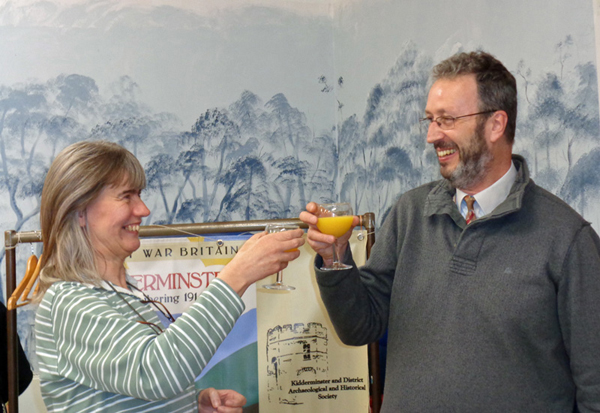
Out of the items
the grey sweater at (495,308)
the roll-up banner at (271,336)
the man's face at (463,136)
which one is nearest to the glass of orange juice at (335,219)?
the grey sweater at (495,308)

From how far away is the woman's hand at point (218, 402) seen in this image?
149cm

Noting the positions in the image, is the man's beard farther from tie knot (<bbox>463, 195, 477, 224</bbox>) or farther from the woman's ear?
the woman's ear

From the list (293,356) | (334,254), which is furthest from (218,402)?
(293,356)

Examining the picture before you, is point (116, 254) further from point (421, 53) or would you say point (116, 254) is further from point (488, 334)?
point (421, 53)

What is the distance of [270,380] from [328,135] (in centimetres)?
197

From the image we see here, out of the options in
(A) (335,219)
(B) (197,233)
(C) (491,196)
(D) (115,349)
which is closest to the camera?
(D) (115,349)

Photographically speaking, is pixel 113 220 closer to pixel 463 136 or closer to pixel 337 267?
pixel 337 267

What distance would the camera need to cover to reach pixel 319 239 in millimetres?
1609

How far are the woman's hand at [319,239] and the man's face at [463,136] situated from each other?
0.37m

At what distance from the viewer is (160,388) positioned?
113 cm

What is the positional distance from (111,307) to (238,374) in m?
1.20

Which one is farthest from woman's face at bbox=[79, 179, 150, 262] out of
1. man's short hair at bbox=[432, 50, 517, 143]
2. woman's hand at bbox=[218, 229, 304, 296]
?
man's short hair at bbox=[432, 50, 517, 143]

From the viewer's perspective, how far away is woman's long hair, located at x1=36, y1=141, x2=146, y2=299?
4.37 feet

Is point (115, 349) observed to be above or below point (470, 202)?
below
